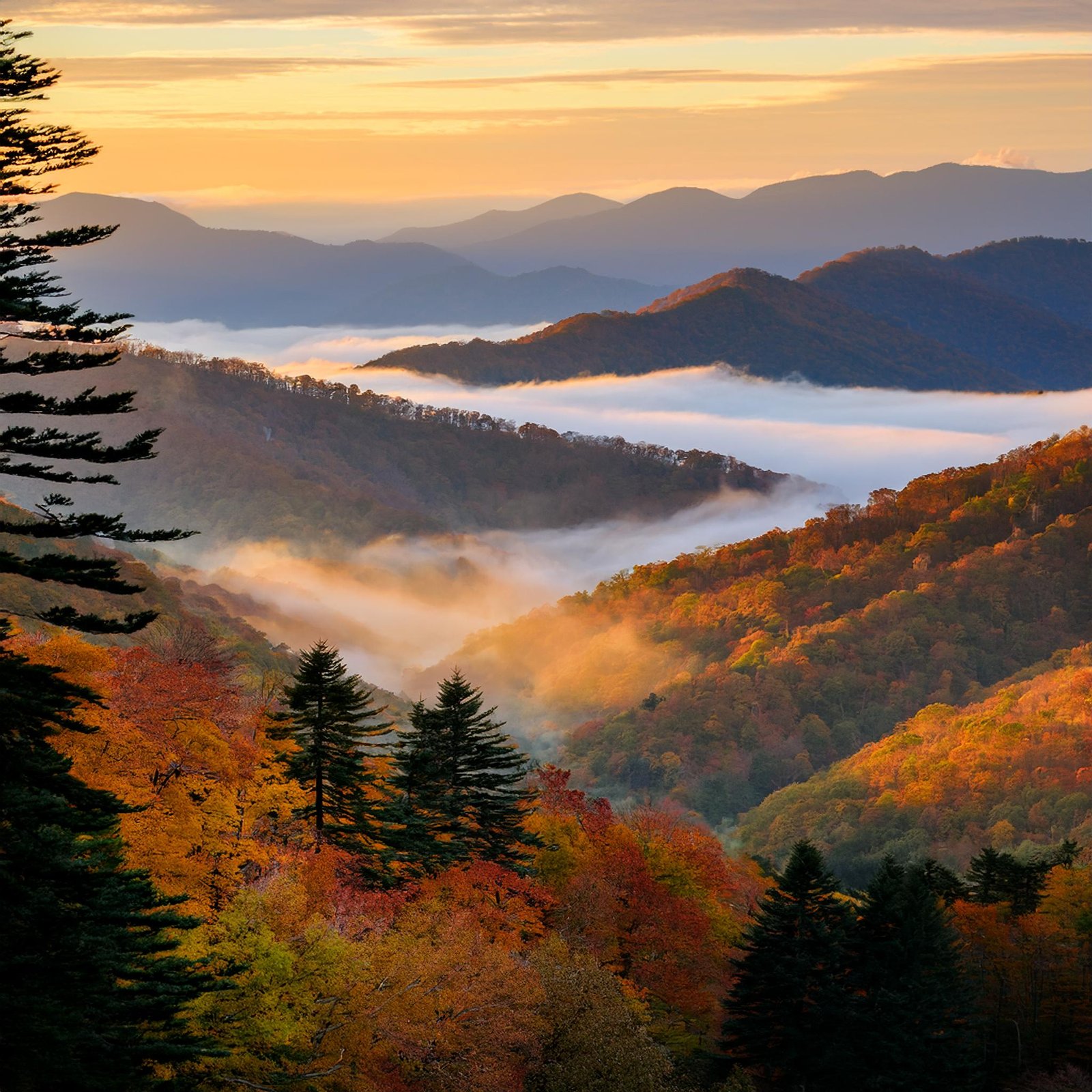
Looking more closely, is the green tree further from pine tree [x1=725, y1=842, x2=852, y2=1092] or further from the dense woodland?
pine tree [x1=725, y1=842, x2=852, y2=1092]

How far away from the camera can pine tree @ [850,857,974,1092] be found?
53344 millimetres

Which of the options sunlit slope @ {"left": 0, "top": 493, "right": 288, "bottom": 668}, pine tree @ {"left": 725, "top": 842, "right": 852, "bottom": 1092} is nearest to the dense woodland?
pine tree @ {"left": 725, "top": 842, "right": 852, "bottom": 1092}

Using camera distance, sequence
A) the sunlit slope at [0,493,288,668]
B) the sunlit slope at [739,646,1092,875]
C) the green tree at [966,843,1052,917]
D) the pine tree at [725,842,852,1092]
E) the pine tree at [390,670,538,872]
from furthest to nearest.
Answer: the sunlit slope at [739,646,1092,875] < the sunlit slope at [0,493,288,668] < the green tree at [966,843,1052,917] < the pine tree at [390,670,538,872] < the pine tree at [725,842,852,1092]

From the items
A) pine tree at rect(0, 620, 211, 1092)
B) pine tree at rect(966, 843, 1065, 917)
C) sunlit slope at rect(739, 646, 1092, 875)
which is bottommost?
sunlit slope at rect(739, 646, 1092, 875)

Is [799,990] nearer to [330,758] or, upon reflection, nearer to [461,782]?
[461,782]

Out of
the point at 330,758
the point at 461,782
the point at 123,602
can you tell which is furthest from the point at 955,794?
the point at 330,758

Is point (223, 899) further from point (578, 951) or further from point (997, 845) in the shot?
point (997, 845)

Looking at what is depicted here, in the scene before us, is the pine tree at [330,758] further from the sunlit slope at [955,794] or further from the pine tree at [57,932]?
the sunlit slope at [955,794]

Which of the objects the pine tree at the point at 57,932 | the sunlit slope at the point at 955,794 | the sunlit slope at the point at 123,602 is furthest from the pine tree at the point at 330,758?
the sunlit slope at the point at 955,794

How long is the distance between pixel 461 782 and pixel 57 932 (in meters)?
30.6

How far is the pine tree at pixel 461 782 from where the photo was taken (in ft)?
177

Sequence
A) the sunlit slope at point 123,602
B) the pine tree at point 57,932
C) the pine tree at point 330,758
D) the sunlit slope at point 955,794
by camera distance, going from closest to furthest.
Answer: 1. the pine tree at point 57,932
2. the pine tree at point 330,758
3. the sunlit slope at point 123,602
4. the sunlit slope at point 955,794

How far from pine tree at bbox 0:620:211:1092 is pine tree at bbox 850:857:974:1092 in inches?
1263

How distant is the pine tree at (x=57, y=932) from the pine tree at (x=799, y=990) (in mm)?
30182
